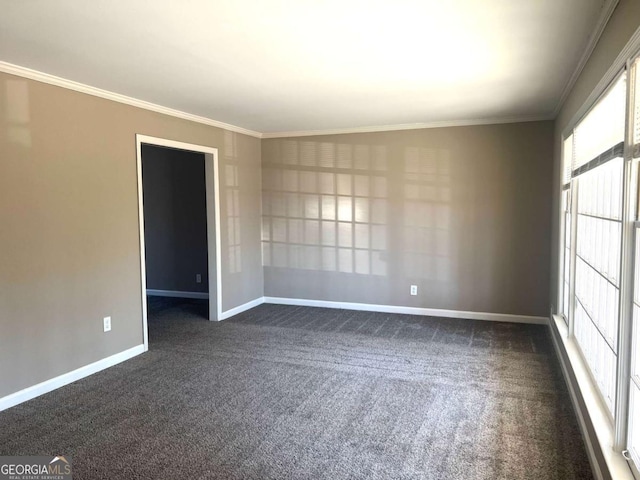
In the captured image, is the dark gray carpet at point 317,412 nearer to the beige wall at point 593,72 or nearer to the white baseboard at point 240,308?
the white baseboard at point 240,308

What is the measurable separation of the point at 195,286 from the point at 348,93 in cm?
407

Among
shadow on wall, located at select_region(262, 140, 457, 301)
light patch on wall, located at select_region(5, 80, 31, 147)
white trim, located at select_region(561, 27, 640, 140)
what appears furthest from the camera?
shadow on wall, located at select_region(262, 140, 457, 301)

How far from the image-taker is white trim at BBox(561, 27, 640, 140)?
1.77 m

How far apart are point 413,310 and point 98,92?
4167 mm

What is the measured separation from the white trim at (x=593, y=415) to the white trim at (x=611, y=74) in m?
1.69

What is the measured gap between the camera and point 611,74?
2160 millimetres

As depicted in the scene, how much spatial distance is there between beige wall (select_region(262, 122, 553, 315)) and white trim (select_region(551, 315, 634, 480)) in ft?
5.58

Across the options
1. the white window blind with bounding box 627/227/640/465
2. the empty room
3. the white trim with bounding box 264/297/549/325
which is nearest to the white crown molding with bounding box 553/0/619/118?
the empty room

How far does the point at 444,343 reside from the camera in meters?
4.53

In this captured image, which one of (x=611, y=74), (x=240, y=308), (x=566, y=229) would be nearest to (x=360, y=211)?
(x=240, y=308)

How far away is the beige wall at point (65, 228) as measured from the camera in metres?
3.15

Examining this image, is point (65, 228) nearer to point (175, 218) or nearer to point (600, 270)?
point (175, 218)

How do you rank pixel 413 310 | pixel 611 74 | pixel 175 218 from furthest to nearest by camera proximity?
pixel 175 218 < pixel 413 310 < pixel 611 74

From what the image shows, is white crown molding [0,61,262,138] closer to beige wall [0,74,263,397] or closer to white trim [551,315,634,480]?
beige wall [0,74,263,397]
